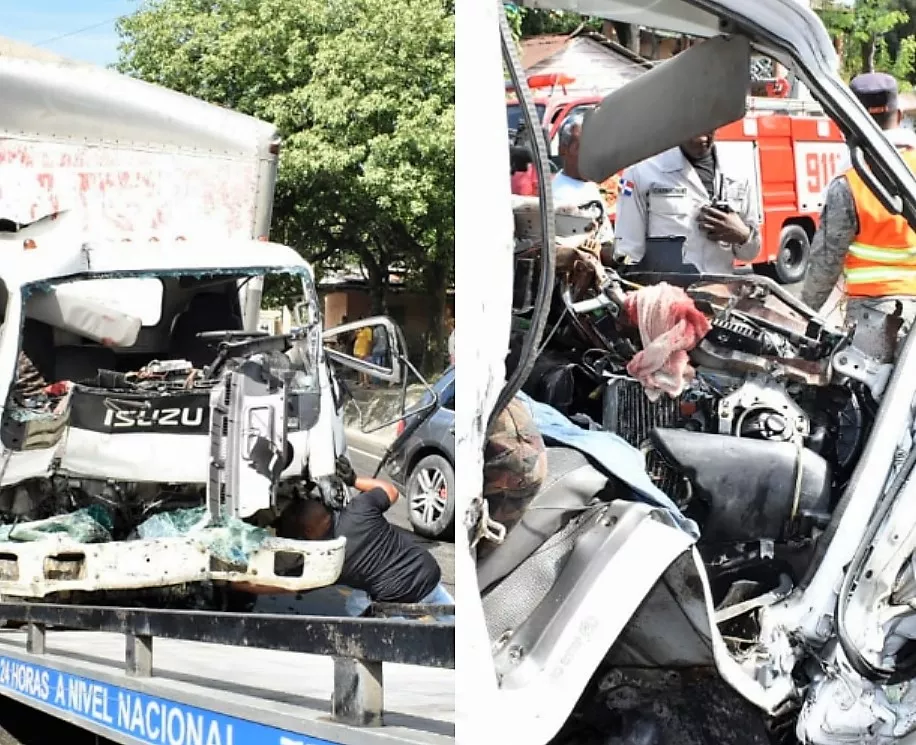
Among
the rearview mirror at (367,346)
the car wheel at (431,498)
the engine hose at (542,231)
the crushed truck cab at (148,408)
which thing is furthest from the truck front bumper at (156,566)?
the engine hose at (542,231)

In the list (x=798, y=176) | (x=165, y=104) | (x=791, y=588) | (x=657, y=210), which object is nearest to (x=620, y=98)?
(x=657, y=210)

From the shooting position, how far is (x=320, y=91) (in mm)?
3908

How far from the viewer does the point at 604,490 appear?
1.85m

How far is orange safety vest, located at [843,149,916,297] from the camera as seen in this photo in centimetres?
189

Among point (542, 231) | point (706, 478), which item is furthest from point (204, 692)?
point (542, 231)

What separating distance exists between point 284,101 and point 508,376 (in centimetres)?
246

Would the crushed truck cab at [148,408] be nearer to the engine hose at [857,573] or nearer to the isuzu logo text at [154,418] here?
the isuzu logo text at [154,418]

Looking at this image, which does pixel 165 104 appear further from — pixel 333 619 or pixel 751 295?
pixel 751 295

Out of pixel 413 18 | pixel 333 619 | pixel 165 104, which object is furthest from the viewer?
pixel 165 104

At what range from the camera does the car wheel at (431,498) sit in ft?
7.70

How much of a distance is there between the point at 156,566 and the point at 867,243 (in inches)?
88.4

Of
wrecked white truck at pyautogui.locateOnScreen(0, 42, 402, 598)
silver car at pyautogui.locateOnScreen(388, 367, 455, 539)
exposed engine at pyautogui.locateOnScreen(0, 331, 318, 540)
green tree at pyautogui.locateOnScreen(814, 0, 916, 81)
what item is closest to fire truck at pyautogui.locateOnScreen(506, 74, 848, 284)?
green tree at pyautogui.locateOnScreen(814, 0, 916, 81)

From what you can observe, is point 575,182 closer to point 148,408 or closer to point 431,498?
point 431,498

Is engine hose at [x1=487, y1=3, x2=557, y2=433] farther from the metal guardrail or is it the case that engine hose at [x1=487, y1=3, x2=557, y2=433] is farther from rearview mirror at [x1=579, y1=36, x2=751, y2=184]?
the metal guardrail
